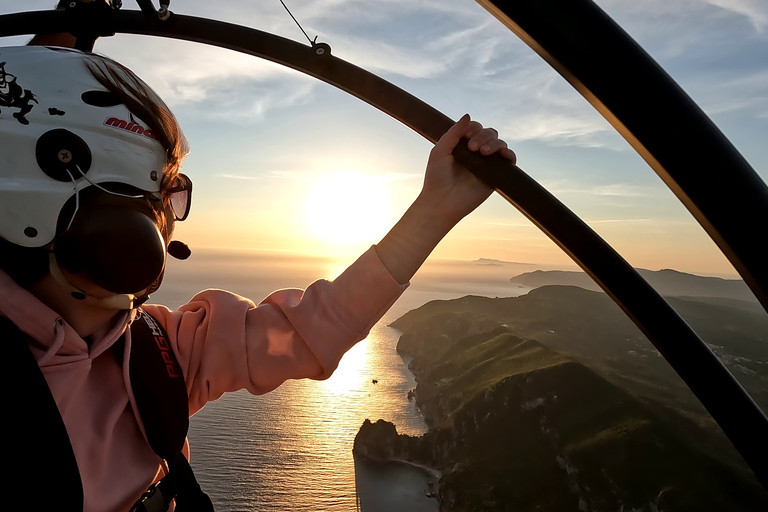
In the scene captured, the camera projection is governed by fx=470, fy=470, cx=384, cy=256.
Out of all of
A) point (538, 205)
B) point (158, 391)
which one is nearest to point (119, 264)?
point (158, 391)

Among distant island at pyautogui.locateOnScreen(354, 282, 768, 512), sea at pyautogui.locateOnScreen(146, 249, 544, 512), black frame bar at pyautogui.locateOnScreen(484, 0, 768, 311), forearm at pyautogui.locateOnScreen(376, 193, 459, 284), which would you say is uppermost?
black frame bar at pyautogui.locateOnScreen(484, 0, 768, 311)

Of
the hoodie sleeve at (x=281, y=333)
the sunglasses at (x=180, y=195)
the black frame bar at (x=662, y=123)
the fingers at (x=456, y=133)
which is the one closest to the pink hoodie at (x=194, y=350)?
the hoodie sleeve at (x=281, y=333)

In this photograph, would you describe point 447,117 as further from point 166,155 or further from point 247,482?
point 247,482

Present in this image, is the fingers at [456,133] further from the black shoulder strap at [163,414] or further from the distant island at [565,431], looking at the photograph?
the distant island at [565,431]

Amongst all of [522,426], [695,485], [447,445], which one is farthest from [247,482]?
[695,485]

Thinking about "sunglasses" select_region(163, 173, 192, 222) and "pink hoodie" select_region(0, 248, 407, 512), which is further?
"sunglasses" select_region(163, 173, 192, 222)

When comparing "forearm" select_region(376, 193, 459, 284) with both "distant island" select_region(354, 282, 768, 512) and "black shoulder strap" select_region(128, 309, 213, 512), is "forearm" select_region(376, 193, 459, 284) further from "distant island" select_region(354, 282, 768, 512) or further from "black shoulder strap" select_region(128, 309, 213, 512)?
"distant island" select_region(354, 282, 768, 512)

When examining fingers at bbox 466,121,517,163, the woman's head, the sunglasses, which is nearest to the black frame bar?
fingers at bbox 466,121,517,163
